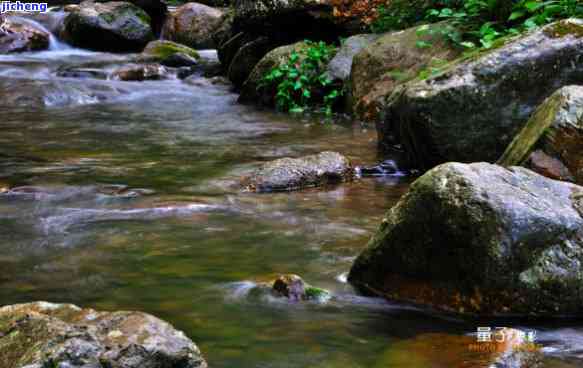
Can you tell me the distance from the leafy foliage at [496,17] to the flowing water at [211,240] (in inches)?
68.8

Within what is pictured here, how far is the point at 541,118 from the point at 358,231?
5.12 ft

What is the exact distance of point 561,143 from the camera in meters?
5.15

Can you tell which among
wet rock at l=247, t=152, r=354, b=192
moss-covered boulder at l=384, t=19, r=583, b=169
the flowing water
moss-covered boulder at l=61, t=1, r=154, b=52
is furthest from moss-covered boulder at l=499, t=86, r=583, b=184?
moss-covered boulder at l=61, t=1, r=154, b=52

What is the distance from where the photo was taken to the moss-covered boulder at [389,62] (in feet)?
32.6

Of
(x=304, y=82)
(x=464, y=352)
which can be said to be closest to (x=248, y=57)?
(x=304, y=82)

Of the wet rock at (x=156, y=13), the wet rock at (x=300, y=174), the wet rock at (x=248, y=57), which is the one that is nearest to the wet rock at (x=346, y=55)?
the wet rock at (x=248, y=57)

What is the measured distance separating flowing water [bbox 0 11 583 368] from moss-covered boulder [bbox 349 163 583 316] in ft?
0.51

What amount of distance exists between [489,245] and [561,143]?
1.92 metres

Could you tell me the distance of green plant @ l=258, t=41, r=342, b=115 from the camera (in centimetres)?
1195

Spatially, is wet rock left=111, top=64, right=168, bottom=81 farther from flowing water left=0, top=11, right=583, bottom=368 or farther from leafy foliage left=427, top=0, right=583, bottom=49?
leafy foliage left=427, top=0, right=583, bottom=49

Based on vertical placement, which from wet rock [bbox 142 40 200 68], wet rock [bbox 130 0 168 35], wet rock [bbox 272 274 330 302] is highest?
wet rock [bbox 130 0 168 35]

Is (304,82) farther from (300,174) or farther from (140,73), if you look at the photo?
(300,174)

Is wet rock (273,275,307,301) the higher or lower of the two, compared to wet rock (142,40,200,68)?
lower

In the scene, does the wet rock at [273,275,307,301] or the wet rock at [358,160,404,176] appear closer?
the wet rock at [273,275,307,301]
